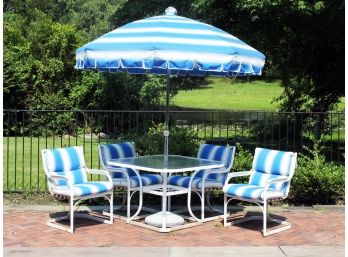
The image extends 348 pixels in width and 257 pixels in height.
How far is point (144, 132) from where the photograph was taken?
941cm

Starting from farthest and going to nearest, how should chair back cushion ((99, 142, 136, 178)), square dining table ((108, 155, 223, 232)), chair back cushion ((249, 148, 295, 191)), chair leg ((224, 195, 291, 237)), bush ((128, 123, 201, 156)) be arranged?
bush ((128, 123, 201, 156)) → chair back cushion ((99, 142, 136, 178)) → chair back cushion ((249, 148, 295, 191)) → square dining table ((108, 155, 223, 232)) → chair leg ((224, 195, 291, 237))

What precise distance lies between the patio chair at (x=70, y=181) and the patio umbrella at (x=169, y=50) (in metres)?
1.29

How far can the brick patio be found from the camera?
625 cm

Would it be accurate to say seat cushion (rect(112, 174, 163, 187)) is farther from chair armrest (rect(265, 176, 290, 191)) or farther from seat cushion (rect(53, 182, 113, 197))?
chair armrest (rect(265, 176, 290, 191))

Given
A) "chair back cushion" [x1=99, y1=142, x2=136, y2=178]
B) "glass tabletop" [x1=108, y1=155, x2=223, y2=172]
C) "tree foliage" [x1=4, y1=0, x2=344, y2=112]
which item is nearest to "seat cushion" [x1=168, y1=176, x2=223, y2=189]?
"glass tabletop" [x1=108, y1=155, x2=223, y2=172]

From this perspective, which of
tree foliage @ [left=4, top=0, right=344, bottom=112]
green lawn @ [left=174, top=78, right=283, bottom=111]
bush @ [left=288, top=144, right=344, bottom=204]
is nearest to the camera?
bush @ [left=288, top=144, right=344, bottom=204]

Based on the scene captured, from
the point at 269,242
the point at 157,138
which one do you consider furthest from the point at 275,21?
the point at 269,242

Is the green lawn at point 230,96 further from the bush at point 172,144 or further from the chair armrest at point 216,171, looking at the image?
the chair armrest at point 216,171

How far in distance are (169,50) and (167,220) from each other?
2243 mm

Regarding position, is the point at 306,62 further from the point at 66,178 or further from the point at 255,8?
the point at 66,178

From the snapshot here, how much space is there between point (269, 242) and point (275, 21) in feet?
26.4

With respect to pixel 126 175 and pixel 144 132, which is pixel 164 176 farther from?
pixel 144 132

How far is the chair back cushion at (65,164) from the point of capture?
7.09 meters

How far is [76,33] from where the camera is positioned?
66.1 ft
